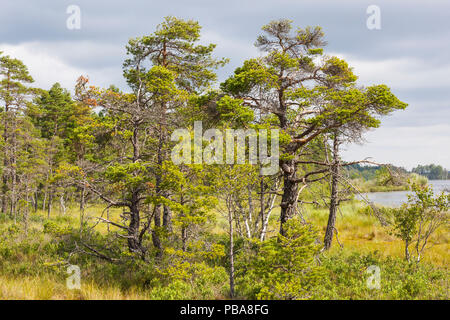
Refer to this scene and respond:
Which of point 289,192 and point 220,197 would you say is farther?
point 289,192

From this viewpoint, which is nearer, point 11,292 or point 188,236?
point 11,292

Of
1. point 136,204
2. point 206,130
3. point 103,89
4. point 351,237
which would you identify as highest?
point 103,89

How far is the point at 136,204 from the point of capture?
11.2 m

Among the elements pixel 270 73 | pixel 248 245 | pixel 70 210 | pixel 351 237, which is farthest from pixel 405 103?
pixel 70 210

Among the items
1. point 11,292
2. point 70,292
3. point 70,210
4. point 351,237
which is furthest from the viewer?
point 70,210

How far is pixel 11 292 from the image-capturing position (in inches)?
293

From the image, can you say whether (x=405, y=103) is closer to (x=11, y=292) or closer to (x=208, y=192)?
(x=208, y=192)

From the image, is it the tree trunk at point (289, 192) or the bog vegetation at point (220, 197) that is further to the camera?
the tree trunk at point (289, 192)

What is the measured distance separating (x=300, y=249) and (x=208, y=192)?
307 centimetres

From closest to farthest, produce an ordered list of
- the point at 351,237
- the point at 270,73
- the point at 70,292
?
the point at 70,292 < the point at 270,73 < the point at 351,237

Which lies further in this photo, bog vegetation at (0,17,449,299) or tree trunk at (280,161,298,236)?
tree trunk at (280,161,298,236)

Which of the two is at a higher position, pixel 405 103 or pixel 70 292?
pixel 405 103
